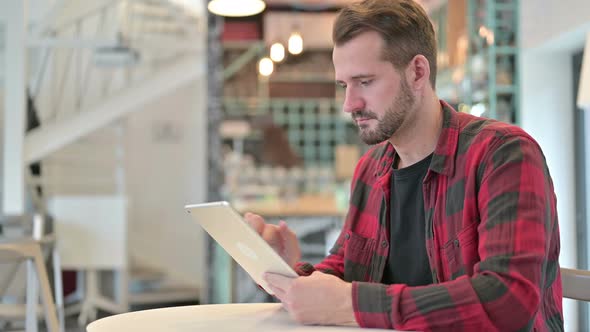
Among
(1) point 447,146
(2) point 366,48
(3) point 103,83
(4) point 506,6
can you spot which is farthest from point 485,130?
(3) point 103,83

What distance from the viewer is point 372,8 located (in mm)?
1585

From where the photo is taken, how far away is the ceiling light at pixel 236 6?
506 cm

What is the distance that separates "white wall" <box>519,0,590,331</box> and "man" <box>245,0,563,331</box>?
3.08 meters

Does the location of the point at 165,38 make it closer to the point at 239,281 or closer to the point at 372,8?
the point at 239,281

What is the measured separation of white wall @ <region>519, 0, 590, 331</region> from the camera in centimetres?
461

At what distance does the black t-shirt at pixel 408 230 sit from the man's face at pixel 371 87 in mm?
167

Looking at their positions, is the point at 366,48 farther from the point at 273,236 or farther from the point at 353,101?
the point at 273,236

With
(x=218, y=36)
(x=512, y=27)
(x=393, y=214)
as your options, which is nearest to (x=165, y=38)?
(x=218, y=36)

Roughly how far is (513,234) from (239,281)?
4918mm

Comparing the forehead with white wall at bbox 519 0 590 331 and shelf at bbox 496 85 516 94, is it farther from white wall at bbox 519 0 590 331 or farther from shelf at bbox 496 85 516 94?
shelf at bbox 496 85 516 94

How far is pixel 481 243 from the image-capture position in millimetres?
1392

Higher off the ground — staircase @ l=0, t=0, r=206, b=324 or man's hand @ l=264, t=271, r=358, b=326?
staircase @ l=0, t=0, r=206, b=324

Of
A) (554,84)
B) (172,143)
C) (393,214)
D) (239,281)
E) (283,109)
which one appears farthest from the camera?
(283,109)

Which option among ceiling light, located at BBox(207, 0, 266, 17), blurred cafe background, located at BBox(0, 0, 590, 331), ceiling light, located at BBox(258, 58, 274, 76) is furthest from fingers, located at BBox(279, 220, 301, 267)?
ceiling light, located at BBox(258, 58, 274, 76)
